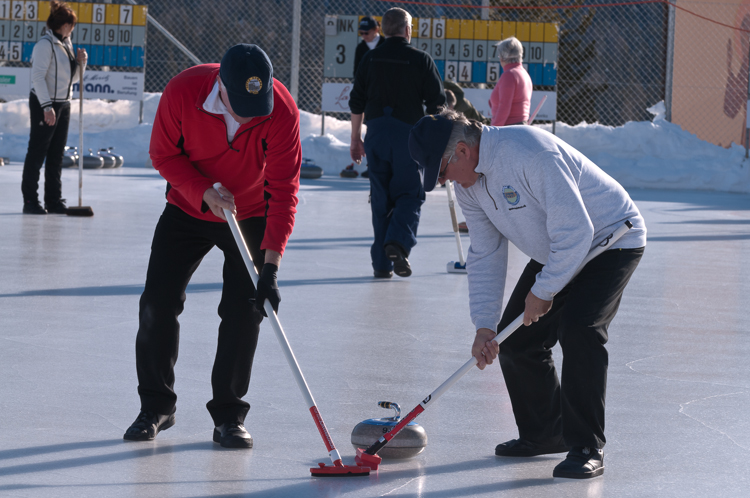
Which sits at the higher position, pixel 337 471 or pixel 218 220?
pixel 218 220

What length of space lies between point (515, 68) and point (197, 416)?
5555 millimetres

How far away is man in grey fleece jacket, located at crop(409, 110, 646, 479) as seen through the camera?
3.01m

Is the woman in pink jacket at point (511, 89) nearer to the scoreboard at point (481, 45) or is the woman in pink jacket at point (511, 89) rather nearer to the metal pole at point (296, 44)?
the metal pole at point (296, 44)

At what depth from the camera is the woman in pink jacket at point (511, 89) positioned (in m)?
8.37

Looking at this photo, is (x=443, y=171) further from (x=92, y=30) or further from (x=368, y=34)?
(x=92, y=30)

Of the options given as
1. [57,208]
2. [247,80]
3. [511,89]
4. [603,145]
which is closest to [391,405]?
[247,80]

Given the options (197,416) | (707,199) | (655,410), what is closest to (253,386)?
(197,416)

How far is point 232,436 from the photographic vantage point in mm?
3307

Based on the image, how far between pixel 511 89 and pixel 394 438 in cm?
561

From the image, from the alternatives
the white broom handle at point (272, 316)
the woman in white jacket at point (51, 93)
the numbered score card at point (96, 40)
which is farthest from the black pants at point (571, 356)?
the numbered score card at point (96, 40)

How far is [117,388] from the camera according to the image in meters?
3.93

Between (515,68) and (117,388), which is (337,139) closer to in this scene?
(515,68)

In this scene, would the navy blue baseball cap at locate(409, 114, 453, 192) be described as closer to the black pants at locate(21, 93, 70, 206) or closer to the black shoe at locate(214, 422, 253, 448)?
the black shoe at locate(214, 422, 253, 448)

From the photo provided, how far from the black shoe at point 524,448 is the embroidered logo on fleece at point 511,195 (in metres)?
0.86
